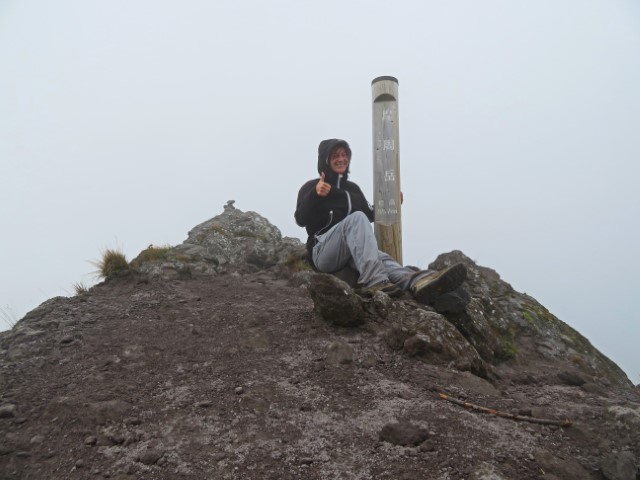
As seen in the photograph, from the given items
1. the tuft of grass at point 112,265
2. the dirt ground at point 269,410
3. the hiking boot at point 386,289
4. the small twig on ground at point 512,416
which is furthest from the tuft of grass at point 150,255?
the small twig on ground at point 512,416

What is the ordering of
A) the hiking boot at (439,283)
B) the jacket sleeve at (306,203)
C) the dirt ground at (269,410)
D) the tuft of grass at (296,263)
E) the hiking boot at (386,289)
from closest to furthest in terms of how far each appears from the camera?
the dirt ground at (269,410)
the hiking boot at (439,283)
the hiking boot at (386,289)
the jacket sleeve at (306,203)
the tuft of grass at (296,263)

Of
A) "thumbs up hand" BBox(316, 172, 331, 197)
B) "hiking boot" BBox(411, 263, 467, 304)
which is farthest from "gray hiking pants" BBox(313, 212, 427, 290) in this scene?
"thumbs up hand" BBox(316, 172, 331, 197)

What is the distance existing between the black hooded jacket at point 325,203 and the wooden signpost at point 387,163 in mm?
412

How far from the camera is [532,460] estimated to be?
2961 mm

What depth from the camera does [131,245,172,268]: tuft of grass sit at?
8156 millimetres

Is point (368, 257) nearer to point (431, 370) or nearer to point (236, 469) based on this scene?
point (431, 370)

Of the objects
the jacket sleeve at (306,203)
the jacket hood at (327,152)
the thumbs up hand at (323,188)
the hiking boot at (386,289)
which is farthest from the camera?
the jacket hood at (327,152)

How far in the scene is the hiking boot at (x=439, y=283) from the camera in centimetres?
526

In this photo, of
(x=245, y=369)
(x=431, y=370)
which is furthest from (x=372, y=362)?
(x=245, y=369)

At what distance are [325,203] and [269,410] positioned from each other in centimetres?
348

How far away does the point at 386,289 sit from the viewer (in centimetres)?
561

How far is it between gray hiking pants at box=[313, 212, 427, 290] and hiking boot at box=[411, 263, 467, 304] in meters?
0.33

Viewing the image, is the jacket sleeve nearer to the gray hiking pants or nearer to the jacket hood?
the jacket hood

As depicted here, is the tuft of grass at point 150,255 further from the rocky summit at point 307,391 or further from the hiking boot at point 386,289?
the hiking boot at point 386,289
